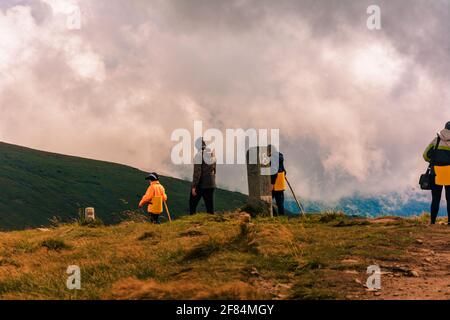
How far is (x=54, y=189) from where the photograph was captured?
168 meters

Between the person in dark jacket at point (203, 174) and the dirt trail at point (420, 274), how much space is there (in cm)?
871

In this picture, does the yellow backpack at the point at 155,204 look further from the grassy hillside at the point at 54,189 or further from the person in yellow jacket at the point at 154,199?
the grassy hillside at the point at 54,189

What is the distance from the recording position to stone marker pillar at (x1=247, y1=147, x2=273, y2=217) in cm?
1852

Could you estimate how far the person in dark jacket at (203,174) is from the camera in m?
19.2

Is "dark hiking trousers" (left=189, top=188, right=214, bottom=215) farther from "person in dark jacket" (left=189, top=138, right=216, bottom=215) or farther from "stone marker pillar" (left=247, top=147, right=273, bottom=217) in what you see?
"stone marker pillar" (left=247, top=147, right=273, bottom=217)

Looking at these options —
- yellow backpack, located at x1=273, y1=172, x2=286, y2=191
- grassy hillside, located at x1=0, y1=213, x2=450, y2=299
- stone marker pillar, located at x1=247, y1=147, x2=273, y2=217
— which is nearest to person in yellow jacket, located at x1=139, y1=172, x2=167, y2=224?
stone marker pillar, located at x1=247, y1=147, x2=273, y2=217

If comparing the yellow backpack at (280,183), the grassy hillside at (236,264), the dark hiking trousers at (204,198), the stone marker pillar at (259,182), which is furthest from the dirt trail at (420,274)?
the dark hiking trousers at (204,198)

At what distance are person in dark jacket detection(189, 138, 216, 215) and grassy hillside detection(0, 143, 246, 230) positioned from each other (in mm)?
121036

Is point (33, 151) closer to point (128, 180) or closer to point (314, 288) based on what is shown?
point (128, 180)

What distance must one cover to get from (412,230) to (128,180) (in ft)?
612

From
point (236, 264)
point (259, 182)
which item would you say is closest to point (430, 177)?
point (259, 182)

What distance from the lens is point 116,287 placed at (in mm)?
7605

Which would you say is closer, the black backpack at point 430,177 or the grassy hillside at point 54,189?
the black backpack at point 430,177
